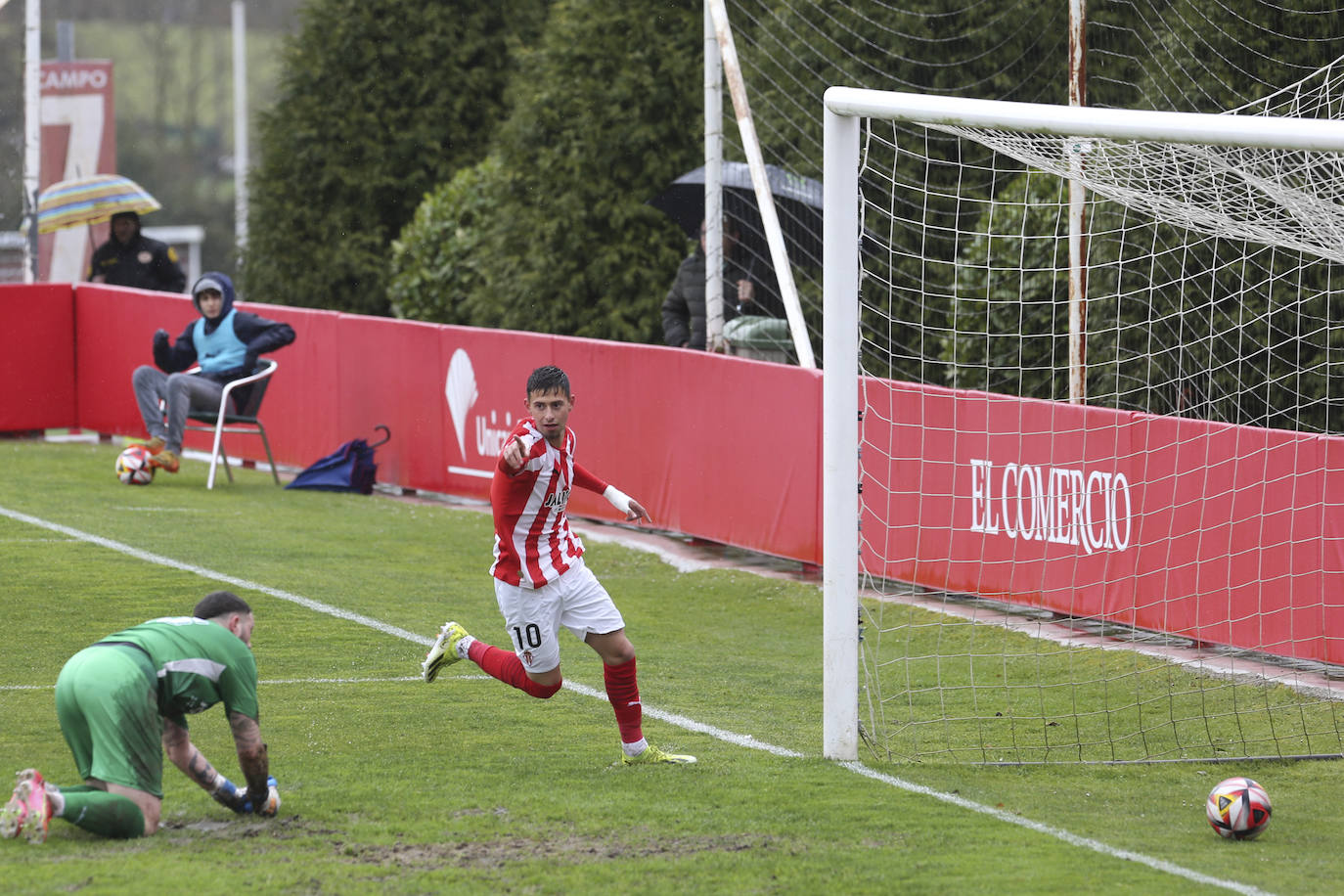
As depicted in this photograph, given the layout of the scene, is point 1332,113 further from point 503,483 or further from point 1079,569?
point 503,483

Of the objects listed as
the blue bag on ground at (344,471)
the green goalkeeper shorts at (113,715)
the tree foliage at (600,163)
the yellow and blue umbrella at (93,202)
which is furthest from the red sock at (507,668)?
the yellow and blue umbrella at (93,202)

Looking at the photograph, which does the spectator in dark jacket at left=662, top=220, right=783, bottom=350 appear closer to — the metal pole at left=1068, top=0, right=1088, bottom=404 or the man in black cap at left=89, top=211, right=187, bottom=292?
the metal pole at left=1068, top=0, right=1088, bottom=404

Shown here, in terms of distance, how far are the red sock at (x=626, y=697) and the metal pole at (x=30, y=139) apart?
13.5m

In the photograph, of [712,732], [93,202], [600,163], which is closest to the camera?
[712,732]

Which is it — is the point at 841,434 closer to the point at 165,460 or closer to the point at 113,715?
the point at 113,715

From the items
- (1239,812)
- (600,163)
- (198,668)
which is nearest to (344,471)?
(600,163)

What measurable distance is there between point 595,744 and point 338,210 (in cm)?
1560

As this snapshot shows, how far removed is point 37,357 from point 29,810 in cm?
1284

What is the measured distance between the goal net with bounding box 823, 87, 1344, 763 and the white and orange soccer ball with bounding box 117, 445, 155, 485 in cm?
612

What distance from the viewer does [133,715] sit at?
19.4 feet

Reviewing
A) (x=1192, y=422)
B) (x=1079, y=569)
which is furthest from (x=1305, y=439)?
(x=1079, y=569)

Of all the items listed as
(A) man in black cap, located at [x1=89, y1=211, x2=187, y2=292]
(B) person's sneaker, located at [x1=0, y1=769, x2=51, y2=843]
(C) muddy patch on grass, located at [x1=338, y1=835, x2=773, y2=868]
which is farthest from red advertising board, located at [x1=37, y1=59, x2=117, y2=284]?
(C) muddy patch on grass, located at [x1=338, y1=835, x2=773, y2=868]

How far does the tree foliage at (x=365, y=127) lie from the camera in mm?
21906

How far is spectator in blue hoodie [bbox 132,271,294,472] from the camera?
592 inches
